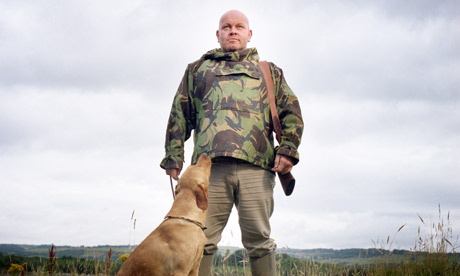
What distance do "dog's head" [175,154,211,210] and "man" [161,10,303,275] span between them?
49 cm

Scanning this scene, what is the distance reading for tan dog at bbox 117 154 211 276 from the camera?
9.73 ft

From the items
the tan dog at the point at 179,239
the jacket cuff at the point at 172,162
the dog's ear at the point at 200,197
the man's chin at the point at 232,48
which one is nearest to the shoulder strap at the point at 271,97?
the man's chin at the point at 232,48

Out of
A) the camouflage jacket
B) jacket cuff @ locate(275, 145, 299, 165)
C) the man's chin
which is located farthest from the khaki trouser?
the man's chin

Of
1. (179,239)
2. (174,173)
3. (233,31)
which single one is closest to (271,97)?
(233,31)

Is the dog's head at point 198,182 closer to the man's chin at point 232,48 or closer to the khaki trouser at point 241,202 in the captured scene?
the khaki trouser at point 241,202

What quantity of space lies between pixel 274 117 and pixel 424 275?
387 cm

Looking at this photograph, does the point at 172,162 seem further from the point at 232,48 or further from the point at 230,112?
the point at 232,48

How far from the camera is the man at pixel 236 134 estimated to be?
4.01m

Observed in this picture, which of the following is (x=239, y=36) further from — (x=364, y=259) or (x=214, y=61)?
(x=364, y=259)

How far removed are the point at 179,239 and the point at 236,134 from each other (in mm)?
1351

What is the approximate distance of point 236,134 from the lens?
4.04 meters

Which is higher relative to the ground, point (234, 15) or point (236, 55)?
point (234, 15)

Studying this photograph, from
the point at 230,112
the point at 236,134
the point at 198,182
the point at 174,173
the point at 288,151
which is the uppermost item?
the point at 230,112

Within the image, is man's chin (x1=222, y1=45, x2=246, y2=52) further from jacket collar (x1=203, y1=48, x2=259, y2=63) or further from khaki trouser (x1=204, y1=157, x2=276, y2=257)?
khaki trouser (x1=204, y1=157, x2=276, y2=257)
